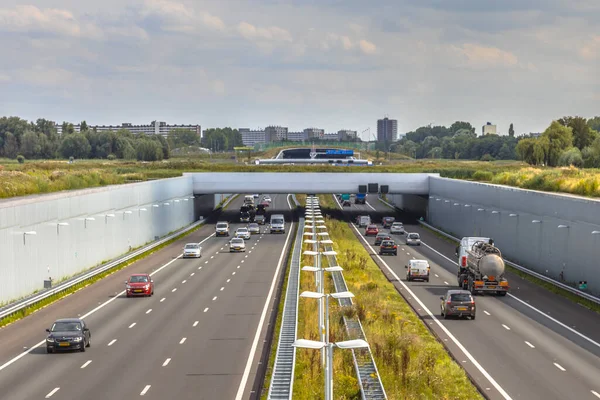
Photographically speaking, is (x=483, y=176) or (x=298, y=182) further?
(x=298, y=182)

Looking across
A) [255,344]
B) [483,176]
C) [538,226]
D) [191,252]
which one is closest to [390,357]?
[255,344]

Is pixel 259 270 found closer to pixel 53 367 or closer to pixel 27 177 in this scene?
pixel 27 177

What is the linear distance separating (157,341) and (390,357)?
10816mm

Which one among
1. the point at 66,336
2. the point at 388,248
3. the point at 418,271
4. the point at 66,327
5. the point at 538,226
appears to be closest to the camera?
the point at 66,336

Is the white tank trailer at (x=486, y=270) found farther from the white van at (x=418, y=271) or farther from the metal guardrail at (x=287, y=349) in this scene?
the metal guardrail at (x=287, y=349)

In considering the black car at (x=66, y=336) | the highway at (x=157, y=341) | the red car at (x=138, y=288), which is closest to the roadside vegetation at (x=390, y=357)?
the highway at (x=157, y=341)

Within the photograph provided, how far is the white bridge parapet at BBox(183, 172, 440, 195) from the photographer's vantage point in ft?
387

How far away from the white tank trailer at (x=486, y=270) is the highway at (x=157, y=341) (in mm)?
12172

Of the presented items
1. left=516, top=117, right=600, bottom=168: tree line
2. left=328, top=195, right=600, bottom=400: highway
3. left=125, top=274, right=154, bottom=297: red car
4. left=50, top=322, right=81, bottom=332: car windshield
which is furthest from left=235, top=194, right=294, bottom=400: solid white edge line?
left=516, top=117, right=600, bottom=168: tree line

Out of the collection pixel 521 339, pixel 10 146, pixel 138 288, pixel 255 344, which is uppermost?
pixel 10 146

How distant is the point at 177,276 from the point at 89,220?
797cm

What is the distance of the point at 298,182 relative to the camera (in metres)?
118

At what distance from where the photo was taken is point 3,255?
4512cm

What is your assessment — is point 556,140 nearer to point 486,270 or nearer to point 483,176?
point 483,176
